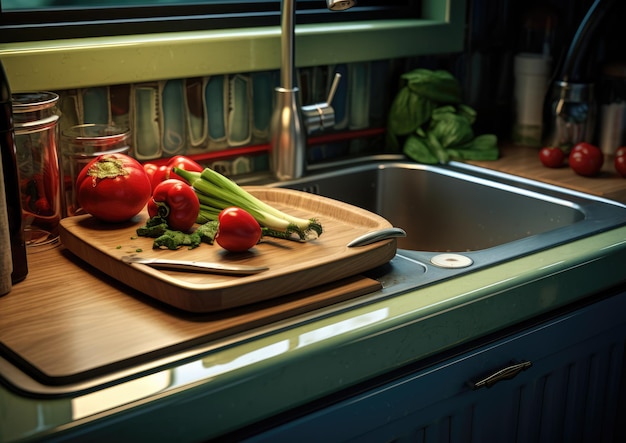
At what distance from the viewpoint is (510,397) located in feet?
4.04

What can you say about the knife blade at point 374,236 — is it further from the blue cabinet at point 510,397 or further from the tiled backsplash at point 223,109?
the tiled backsplash at point 223,109

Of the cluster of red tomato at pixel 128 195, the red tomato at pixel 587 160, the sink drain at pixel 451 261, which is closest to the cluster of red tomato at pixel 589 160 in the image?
the red tomato at pixel 587 160

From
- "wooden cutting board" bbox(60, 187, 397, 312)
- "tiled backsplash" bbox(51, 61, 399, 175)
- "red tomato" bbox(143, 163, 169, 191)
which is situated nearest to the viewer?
"wooden cutting board" bbox(60, 187, 397, 312)

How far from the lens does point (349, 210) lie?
1.32 meters

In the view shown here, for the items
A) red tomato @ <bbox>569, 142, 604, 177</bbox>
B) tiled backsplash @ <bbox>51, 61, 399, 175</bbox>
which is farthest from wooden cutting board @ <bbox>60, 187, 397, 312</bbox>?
red tomato @ <bbox>569, 142, 604, 177</bbox>

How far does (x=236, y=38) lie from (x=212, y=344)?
2.60 feet

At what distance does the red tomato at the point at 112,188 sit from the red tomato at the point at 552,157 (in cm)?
91

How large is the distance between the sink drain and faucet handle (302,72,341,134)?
511 millimetres

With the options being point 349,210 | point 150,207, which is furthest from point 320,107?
point 150,207

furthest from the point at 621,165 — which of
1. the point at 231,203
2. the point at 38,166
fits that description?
the point at 38,166

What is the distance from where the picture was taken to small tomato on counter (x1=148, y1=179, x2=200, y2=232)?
1.20 m

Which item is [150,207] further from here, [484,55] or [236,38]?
[484,55]

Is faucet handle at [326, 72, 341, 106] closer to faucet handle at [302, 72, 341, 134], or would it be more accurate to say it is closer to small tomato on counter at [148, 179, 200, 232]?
faucet handle at [302, 72, 341, 134]

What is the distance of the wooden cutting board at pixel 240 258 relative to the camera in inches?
39.6
